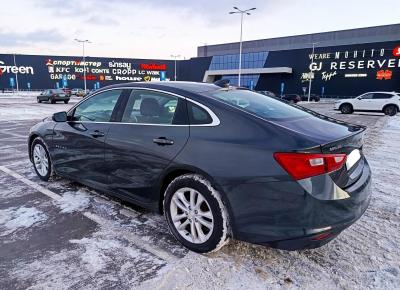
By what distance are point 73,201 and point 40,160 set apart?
1.34 m

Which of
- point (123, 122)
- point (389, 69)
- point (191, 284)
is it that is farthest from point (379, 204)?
point (389, 69)

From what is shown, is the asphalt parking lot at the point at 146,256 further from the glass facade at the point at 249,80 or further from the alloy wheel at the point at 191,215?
the glass facade at the point at 249,80

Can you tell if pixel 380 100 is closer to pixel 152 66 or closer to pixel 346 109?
pixel 346 109

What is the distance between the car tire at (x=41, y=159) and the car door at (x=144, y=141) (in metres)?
1.76

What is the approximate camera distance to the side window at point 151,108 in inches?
128

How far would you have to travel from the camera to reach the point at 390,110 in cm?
2073

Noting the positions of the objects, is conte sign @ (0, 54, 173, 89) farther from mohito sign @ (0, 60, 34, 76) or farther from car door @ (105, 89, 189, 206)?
car door @ (105, 89, 189, 206)

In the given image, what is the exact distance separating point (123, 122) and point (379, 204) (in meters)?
3.40

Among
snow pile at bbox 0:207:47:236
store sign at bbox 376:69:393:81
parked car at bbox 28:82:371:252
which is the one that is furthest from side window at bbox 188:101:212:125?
store sign at bbox 376:69:393:81

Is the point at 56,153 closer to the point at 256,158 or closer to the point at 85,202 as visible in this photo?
the point at 85,202

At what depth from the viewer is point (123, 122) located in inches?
144

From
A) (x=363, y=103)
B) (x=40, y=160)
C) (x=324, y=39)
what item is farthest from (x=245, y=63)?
(x=40, y=160)

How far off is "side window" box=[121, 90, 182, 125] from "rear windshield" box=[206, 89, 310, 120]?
1.33 feet

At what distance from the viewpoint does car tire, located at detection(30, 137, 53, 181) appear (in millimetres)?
4938
